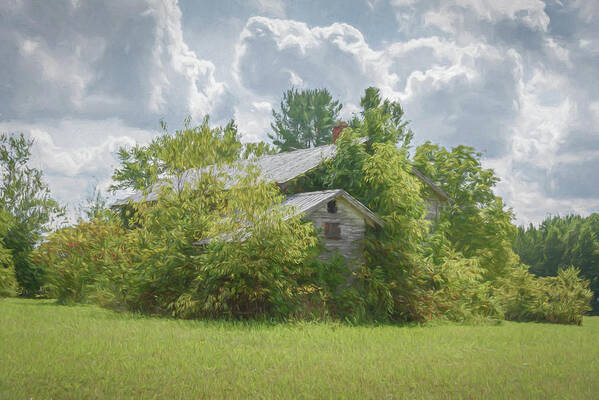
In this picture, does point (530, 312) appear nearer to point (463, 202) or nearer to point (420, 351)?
point (463, 202)

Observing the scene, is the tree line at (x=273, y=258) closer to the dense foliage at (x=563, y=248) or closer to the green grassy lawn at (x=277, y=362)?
the green grassy lawn at (x=277, y=362)

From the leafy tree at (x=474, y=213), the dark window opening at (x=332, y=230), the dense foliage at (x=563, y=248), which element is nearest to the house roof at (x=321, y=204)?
the dark window opening at (x=332, y=230)

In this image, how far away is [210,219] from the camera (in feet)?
56.4

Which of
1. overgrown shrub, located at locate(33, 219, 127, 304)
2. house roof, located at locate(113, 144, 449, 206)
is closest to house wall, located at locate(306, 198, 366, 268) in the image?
house roof, located at locate(113, 144, 449, 206)

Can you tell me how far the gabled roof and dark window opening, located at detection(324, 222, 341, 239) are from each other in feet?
2.98

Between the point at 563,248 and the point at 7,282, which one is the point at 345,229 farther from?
the point at 563,248

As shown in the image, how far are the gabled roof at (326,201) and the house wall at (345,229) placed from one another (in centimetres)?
26

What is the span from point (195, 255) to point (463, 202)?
21813 millimetres

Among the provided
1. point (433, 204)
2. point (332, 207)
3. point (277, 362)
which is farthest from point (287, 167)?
point (277, 362)

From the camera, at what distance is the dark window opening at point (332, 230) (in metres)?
17.8

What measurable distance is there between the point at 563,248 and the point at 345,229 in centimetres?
2836

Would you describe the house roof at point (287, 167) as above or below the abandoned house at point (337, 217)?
above

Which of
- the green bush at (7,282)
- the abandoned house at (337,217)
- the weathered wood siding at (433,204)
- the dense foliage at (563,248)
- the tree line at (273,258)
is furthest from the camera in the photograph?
the dense foliage at (563,248)

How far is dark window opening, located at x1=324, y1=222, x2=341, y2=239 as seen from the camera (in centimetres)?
1777
